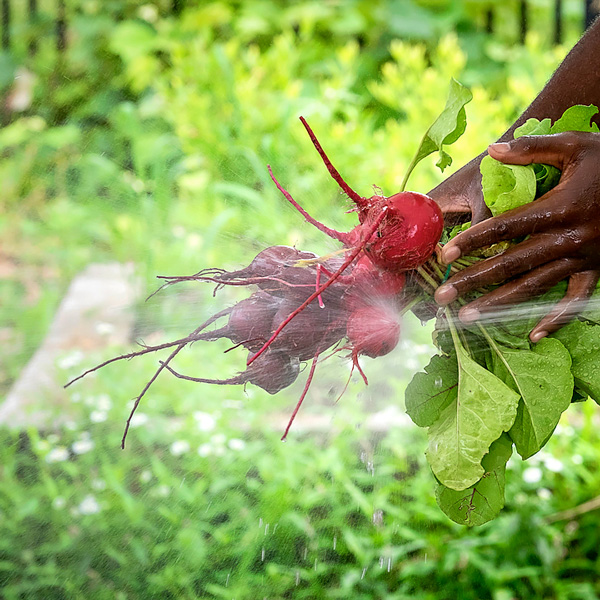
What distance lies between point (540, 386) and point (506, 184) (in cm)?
29

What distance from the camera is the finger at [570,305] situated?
109 centimetres

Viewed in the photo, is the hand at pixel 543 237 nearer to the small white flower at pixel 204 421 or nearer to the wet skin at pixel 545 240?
the wet skin at pixel 545 240

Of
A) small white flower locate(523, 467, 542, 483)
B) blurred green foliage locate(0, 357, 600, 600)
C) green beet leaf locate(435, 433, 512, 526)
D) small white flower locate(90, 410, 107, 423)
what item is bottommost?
small white flower locate(523, 467, 542, 483)

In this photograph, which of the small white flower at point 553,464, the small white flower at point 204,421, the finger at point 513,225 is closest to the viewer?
the finger at point 513,225

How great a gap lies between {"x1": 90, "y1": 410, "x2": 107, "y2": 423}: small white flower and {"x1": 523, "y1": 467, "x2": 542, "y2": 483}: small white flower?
4.29 ft


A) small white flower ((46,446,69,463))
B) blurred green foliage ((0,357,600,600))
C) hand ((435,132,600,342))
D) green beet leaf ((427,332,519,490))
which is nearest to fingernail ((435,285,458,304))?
hand ((435,132,600,342))

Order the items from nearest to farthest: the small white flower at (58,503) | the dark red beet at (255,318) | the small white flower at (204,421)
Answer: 1. the dark red beet at (255,318)
2. the small white flower at (58,503)
3. the small white flower at (204,421)

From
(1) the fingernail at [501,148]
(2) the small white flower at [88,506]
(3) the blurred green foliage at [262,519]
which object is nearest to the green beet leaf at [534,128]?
(1) the fingernail at [501,148]

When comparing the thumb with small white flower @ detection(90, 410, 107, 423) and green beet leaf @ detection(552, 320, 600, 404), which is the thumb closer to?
green beet leaf @ detection(552, 320, 600, 404)

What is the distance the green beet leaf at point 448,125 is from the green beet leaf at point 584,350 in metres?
0.31

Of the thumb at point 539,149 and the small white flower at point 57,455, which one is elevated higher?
the thumb at point 539,149

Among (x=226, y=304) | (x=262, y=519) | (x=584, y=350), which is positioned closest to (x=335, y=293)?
(x=226, y=304)

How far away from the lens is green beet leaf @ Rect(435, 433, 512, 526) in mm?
1188

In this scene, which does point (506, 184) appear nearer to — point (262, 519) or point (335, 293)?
point (335, 293)
